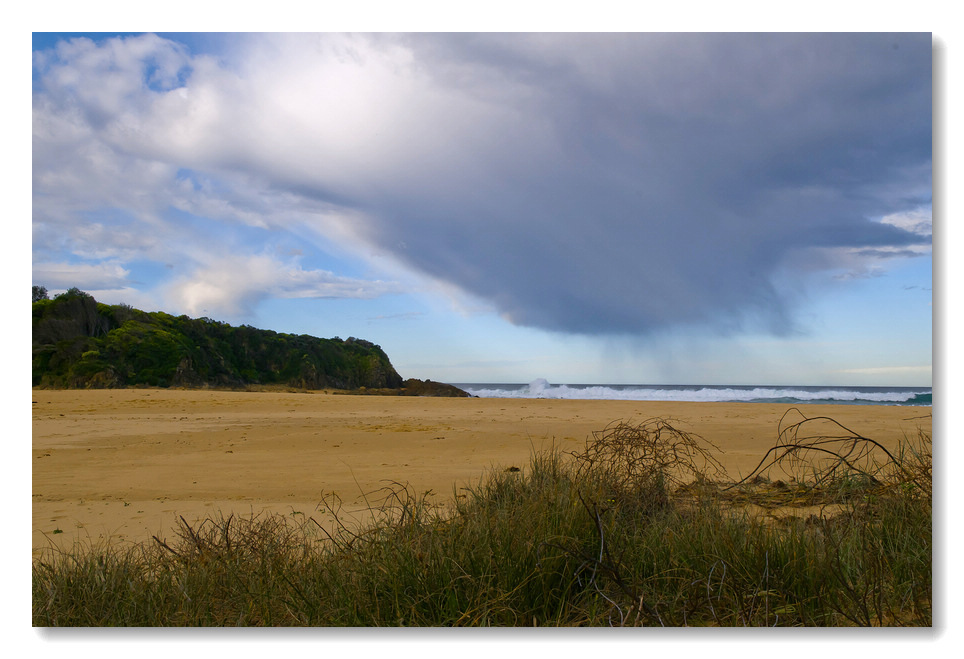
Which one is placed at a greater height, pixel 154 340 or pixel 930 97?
pixel 930 97

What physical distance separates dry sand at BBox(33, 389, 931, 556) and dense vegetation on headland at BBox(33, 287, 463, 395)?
1812mm

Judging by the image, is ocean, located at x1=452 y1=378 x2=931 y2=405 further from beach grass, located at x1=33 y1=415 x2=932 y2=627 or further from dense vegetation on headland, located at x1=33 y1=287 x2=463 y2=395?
beach grass, located at x1=33 y1=415 x2=932 y2=627

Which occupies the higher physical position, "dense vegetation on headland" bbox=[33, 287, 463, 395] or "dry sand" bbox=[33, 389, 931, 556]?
"dense vegetation on headland" bbox=[33, 287, 463, 395]

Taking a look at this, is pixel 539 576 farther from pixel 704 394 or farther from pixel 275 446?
pixel 704 394

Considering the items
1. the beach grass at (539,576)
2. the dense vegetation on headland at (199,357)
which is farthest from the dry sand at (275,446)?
the dense vegetation on headland at (199,357)

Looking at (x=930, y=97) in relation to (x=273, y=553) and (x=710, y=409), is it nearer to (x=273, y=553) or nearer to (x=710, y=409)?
(x=273, y=553)

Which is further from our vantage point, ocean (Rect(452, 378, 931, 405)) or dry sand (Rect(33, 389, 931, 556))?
ocean (Rect(452, 378, 931, 405))

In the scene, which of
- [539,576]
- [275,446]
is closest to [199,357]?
[275,446]

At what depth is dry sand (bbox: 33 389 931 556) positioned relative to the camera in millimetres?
5227

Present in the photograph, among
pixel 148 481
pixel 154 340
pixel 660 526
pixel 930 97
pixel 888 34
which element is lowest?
pixel 148 481

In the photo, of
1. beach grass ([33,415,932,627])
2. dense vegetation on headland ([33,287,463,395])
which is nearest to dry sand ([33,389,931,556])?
beach grass ([33,415,932,627])
